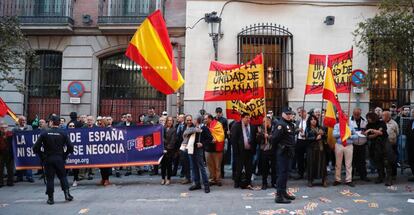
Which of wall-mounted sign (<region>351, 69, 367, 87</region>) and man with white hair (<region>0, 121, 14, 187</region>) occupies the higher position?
wall-mounted sign (<region>351, 69, 367, 87</region>)

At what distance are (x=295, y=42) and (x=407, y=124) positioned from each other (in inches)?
226

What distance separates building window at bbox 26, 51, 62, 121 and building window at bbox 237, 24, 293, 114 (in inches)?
292

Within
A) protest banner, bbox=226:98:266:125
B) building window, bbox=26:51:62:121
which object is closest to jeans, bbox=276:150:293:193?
protest banner, bbox=226:98:266:125

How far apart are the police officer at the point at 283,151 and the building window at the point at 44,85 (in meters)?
11.0

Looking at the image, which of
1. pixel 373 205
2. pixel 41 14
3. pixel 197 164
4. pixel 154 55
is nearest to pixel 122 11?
pixel 41 14

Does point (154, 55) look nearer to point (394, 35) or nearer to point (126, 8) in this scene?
point (394, 35)

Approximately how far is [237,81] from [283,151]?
2.39 metres

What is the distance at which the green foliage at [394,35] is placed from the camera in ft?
38.6

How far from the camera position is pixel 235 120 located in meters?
10.7

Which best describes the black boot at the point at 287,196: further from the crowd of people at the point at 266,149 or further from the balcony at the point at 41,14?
the balcony at the point at 41,14

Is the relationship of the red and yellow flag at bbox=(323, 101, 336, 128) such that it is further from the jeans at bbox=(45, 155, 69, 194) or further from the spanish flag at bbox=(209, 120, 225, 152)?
the jeans at bbox=(45, 155, 69, 194)

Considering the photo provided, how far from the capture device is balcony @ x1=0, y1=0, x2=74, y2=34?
16094 mm

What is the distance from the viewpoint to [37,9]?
55.9ft

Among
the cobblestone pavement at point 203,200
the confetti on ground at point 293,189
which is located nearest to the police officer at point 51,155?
the cobblestone pavement at point 203,200
